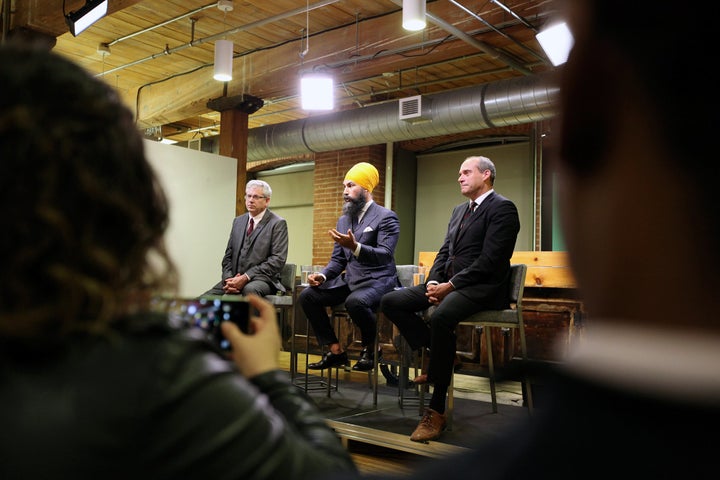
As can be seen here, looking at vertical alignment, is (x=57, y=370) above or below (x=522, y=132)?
below

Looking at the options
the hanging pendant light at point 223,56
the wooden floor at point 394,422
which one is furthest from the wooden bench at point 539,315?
the hanging pendant light at point 223,56

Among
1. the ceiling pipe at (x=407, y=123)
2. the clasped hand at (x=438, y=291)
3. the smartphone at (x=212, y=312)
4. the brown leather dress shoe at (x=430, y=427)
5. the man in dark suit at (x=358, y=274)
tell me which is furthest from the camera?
the ceiling pipe at (x=407, y=123)

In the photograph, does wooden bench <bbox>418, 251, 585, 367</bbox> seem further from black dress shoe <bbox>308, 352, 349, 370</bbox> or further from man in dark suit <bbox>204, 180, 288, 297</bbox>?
man in dark suit <bbox>204, 180, 288, 297</bbox>

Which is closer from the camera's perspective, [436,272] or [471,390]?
[436,272]

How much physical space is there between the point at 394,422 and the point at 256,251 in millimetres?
1765

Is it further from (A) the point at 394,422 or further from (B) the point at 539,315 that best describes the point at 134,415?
(B) the point at 539,315

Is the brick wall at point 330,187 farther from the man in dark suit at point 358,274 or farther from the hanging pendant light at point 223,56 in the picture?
the man in dark suit at point 358,274

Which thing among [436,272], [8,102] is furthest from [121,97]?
[436,272]

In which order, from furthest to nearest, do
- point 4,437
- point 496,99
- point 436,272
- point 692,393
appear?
point 496,99, point 436,272, point 4,437, point 692,393

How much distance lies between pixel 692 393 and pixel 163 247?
2.09 feet

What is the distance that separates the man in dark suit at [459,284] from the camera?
3189 mm

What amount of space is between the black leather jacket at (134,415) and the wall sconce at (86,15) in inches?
154

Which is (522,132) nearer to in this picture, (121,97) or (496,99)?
(496,99)

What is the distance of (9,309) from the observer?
0.56 meters
